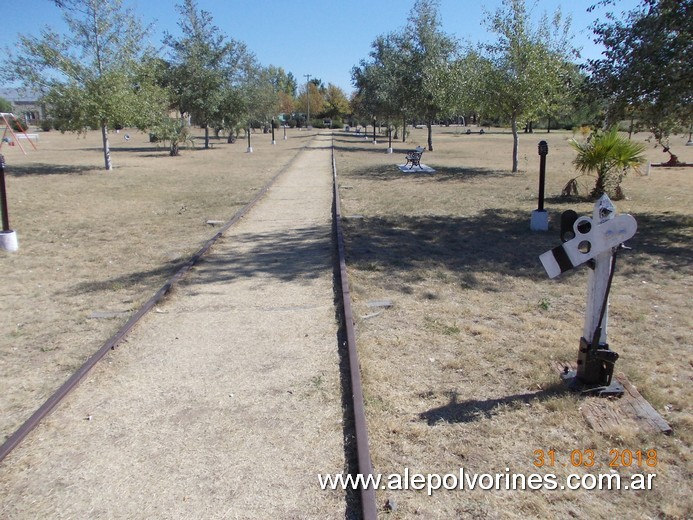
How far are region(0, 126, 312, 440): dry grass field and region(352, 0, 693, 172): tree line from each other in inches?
312

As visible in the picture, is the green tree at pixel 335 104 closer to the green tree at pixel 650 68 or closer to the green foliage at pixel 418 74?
the green foliage at pixel 418 74

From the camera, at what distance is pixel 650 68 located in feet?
30.0

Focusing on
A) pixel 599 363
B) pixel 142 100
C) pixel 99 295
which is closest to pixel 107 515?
pixel 599 363

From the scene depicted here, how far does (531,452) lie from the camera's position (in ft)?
10.7

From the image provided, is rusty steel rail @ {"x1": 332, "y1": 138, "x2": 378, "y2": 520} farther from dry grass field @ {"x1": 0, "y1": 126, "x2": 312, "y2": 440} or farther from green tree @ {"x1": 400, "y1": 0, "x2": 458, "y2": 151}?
green tree @ {"x1": 400, "y1": 0, "x2": 458, "y2": 151}

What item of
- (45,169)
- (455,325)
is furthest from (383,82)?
(455,325)

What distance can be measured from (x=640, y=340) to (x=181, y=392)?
3.95 m

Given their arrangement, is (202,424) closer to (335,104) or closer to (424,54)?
(424,54)

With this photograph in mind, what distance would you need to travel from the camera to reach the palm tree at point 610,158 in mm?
12990

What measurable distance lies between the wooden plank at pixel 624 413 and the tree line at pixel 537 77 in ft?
23.7

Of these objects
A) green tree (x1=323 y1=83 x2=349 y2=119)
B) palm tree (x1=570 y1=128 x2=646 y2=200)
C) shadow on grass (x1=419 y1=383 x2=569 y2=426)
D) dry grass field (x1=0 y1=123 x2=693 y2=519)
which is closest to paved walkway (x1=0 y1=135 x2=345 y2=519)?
dry grass field (x1=0 y1=123 x2=693 y2=519)

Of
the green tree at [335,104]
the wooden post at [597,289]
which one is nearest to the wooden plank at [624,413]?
the wooden post at [597,289]

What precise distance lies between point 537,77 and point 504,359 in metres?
17.2

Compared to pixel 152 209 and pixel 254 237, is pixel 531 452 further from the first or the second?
pixel 152 209
